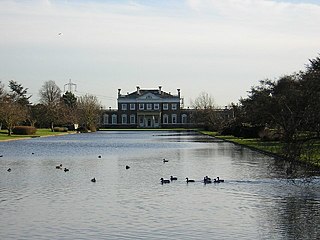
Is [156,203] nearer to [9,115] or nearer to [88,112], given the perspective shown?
[9,115]

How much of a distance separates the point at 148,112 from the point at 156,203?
437 feet

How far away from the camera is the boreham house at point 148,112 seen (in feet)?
497

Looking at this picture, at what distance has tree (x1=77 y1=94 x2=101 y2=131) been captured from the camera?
120 meters

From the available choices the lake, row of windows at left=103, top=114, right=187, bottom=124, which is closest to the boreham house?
row of windows at left=103, top=114, right=187, bottom=124

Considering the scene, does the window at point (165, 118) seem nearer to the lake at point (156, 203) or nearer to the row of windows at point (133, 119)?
the row of windows at point (133, 119)

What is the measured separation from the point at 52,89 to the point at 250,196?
118036 mm

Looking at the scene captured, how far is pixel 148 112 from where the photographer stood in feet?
497

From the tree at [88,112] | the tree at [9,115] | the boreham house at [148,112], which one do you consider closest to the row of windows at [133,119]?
the boreham house at [148,112]

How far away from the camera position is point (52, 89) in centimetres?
13500


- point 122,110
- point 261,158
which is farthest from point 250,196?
point 122,110

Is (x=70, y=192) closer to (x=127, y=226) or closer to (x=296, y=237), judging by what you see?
(x=127, y=226)

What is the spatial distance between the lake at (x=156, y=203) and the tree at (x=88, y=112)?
8937 centimetres

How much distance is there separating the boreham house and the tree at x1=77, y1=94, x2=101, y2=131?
1391 cm

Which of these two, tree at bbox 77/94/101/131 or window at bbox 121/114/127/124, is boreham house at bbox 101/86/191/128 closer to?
window at bbox 121/114/127/124
